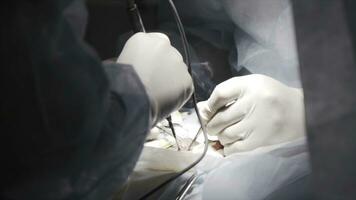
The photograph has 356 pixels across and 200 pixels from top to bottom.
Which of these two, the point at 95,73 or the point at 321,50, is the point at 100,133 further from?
the point at 321,50

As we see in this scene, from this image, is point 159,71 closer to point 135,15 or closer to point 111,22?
point 135,15

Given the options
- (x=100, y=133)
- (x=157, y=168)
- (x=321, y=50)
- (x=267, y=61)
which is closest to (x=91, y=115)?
(x=100, y=133)

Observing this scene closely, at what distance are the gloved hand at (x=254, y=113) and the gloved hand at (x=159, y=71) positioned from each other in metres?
0.16

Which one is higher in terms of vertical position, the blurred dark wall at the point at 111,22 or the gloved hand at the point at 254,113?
the blurred dark wall at the point at 111,22

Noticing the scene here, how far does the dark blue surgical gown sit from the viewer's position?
41cm

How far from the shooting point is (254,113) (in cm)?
85

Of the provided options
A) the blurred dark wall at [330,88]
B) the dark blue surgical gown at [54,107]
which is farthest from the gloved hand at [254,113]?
the dark blue surgical gown at [54,107]

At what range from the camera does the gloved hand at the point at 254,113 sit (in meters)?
0.81

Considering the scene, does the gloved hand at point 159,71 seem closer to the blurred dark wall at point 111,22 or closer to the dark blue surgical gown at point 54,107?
the dark blue surgical gown at point 54,107

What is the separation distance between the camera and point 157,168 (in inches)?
32.2

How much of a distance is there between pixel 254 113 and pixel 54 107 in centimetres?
50

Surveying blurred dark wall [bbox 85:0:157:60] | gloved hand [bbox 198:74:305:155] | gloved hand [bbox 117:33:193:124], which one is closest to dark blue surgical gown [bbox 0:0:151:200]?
gloved hand [bbox 117:33:193:124]

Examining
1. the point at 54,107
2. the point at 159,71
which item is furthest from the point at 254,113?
the point at 54,107

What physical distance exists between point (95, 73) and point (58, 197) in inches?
5.9
